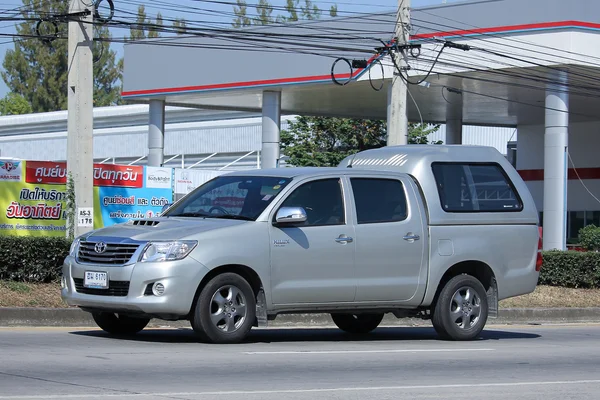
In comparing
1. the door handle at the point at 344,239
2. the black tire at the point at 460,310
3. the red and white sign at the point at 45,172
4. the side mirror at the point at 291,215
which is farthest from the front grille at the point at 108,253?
the red and white sign at the point at 45,172

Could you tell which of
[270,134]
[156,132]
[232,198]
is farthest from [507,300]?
[156,132]

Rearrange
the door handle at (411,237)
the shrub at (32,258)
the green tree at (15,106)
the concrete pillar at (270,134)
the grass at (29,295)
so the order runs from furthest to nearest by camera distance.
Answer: the green tree at (15,106) < the concrete pillar at (270,134) < the shrub at (32,258) < the grass at (29,295) < the door handle at (411,237)

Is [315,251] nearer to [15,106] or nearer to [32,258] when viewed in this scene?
[32,258]

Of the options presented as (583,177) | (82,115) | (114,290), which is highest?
→ (583,177)

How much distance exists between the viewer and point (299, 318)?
1603 cm

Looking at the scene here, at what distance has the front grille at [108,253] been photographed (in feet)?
36.5

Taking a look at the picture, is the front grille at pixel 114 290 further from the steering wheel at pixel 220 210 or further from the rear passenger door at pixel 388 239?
the rear passenger door at pixel 388 239

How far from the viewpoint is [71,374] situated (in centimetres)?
886

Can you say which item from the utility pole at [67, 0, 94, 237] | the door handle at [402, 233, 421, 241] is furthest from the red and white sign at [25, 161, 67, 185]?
the door handle at [402, 233, 421, 241]

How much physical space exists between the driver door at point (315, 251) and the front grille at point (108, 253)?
152 cm

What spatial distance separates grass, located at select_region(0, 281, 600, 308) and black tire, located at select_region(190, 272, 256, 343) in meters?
4.34

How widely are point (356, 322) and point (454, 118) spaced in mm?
28266

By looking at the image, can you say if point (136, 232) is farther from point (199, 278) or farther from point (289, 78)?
point (289, 78)

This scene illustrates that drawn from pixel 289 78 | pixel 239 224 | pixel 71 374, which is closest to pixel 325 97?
pixel 289 78
